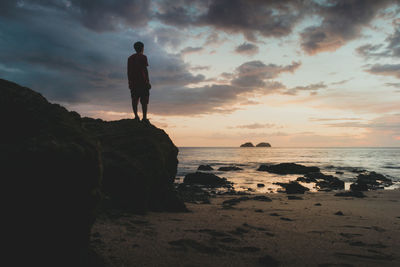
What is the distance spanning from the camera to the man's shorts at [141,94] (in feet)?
30.7

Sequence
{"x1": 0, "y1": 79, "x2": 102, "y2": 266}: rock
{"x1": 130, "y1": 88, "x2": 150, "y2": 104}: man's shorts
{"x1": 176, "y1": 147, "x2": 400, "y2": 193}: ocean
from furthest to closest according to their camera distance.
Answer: {"x1": 176, "y1": 147, "x2": 400, "y2": 193}: ocean
{"x1": 130, "y1": 88, "x2": 150, "y2": 104}: man's shorts
{"x1": 0, "y1": 79, "x2": 102, "y2": 266}: rock

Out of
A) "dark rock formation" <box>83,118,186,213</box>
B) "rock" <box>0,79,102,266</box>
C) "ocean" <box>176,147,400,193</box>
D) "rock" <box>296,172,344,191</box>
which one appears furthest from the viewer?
"ocean" <box>176,147,400,193</box>

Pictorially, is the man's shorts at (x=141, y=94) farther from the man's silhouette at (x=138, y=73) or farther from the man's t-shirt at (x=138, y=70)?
the man's t-shirt at (x=138, y=70)

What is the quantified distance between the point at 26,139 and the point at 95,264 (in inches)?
66.8

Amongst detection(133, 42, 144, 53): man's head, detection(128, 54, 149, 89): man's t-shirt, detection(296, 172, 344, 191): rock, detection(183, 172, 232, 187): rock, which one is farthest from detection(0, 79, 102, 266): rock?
detection(296, 172, 344, 191): rock

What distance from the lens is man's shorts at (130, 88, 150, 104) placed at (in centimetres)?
936

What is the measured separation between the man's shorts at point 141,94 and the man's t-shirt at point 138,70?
15 centimetres

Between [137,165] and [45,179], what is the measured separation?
480 centimetres

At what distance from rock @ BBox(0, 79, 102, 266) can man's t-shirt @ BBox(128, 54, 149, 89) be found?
6115 mm

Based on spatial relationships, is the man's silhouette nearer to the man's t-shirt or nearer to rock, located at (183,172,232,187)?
the man's t-shirt

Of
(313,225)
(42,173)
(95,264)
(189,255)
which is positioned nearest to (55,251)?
(95,264)

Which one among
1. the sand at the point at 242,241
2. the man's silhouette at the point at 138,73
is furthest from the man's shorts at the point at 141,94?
the sand at the point at 242,241

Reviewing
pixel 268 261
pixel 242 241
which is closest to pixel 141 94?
pixel 242 241

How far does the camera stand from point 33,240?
98.7 inches
